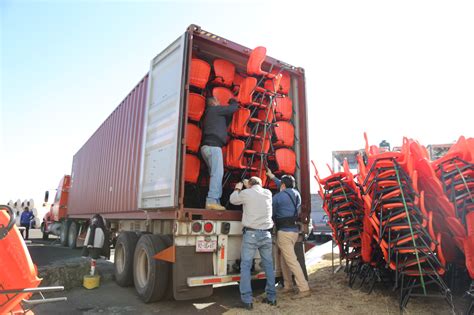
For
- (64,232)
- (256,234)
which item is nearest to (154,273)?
(256,234)

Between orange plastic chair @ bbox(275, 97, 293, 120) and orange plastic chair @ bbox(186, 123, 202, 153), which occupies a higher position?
orange plastic chair @ bbox(275, 97, 293, 120)

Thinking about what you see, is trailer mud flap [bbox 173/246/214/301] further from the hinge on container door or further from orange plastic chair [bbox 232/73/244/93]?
orange plastic chair [bbox 232/73/244/93]

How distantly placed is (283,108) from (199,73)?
1496mm

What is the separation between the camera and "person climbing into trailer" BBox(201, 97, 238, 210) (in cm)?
472

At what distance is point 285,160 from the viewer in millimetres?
5367

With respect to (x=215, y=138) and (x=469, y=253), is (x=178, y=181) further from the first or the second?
(x=469, y=253)

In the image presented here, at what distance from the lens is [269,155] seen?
17.9ft

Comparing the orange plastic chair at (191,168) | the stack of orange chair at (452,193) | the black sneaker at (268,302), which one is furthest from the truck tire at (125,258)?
the stack of orange chair at (452,193)

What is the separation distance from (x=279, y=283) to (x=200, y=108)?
3061 mm

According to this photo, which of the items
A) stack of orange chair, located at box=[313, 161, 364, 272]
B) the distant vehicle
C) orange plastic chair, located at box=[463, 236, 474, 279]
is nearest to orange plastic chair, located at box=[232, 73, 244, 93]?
stack of orange chair, located at box=[313, 161, 364, 272]

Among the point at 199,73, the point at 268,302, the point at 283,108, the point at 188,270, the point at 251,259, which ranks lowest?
the point at 268,302

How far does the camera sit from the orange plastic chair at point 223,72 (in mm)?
5238

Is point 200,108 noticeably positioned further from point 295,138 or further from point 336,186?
point 336,186

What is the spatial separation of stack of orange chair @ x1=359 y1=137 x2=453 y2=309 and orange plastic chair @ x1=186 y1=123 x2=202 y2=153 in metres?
2.38
